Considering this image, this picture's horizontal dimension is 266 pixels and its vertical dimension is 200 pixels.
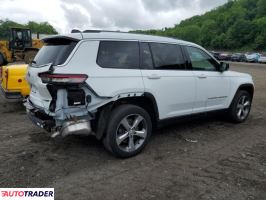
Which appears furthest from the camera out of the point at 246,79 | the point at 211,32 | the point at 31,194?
the point at 211,32

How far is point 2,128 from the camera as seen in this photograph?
639cm

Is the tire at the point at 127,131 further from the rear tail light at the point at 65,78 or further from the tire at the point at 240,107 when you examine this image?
the tire at the point at 240,107

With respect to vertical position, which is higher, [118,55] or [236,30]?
[236,30]

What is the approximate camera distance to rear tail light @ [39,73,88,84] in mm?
4160

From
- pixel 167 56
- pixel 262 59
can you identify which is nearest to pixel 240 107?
pixel 167 56

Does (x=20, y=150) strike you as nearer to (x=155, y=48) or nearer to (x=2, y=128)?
(x=2, y=128)

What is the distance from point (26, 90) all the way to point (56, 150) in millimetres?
2815

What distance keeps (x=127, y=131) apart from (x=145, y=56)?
49.0 inches

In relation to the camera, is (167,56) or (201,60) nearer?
(167,56)

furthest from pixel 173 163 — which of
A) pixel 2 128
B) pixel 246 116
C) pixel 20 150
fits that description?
pixel 2 128

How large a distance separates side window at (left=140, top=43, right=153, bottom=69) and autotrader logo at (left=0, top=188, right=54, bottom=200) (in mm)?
2355

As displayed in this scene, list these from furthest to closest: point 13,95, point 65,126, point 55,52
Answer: point 13,95
point 55,52
point 65,126

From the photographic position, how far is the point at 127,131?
479 centimetres

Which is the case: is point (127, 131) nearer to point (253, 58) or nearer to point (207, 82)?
point (207, 82)
